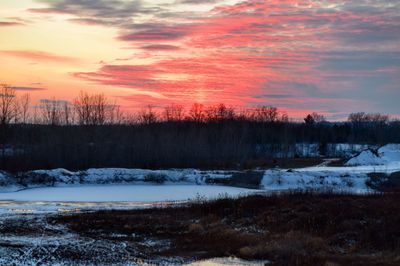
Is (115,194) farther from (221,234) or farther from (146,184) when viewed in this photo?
(221,234)

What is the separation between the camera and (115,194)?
3291cm

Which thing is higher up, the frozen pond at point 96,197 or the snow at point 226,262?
the snow at point 226,262

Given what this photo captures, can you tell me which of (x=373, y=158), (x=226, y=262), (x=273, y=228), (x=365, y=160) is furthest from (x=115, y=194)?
(x=373, y=158)

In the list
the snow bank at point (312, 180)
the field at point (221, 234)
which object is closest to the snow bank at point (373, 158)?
the snow bank at point (312, 180)

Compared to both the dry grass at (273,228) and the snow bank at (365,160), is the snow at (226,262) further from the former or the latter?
the snow bank at (365,160)

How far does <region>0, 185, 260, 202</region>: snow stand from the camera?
1171 inches

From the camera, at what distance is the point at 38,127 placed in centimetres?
6288

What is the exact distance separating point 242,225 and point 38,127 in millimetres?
50047

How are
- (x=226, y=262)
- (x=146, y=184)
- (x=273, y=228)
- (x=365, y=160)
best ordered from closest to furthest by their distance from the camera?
(x=226, y=262) < (x=273, y=228) < (x=146, y=184) < (x=365, y=160)

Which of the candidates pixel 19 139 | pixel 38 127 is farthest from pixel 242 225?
pixel 38 127

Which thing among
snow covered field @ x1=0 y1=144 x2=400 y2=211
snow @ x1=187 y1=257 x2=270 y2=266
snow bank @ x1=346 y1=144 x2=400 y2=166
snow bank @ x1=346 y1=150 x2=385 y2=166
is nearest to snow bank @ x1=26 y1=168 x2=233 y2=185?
A: snow covered field @ x1=0 y1=144 x2=400 y2=211

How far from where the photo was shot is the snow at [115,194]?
29.8 metres

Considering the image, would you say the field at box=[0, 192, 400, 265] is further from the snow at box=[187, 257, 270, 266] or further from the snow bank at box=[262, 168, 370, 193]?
the snow bank at box=[262, 168, 370, 193]

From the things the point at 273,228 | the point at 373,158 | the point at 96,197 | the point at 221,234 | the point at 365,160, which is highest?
the point at 373,158
